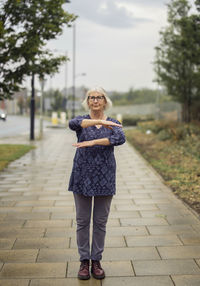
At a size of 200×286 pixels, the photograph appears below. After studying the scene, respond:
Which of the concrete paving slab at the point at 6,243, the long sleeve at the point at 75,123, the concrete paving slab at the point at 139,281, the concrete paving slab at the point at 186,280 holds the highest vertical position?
the long sleeve at the point at 75,123

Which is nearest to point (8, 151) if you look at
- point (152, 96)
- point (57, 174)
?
point (57, 174)

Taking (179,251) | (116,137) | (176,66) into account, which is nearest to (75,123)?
(116,137)

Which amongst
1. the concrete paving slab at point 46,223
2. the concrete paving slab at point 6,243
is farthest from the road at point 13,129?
the concrete paving slab at point 6,243

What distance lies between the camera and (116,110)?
5819 cm

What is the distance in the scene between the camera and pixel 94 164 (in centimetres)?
369

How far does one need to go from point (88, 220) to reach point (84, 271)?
17.3 inches

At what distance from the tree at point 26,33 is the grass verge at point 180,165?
13.9 feet

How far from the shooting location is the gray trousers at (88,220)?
149 inches

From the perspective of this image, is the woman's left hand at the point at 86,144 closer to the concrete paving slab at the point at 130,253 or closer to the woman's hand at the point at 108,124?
the woman's hand at the point at 108,124

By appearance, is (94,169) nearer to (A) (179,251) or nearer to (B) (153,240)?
(A) (179,251)

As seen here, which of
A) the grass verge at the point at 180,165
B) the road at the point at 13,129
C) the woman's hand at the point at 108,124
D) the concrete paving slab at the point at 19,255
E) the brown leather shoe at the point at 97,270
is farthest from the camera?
the road at the point at 13,129

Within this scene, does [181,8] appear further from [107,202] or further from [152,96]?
[152,96]

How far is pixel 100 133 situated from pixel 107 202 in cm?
61

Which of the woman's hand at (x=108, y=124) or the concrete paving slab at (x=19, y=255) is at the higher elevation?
the woman's hand at (x=108, y=124)
